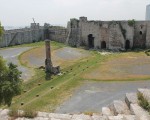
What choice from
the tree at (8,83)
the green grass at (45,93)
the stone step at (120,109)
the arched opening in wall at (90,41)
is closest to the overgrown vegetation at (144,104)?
the stone step at (120,109)

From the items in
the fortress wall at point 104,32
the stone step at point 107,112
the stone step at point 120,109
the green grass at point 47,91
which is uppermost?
the fortress wall at point 104,32

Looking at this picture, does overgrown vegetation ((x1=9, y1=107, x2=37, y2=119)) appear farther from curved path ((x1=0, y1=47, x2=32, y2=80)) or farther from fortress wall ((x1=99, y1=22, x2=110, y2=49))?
fortress wall ((x1=99, y1=22, x2=110, y2=49))

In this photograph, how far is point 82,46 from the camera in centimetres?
5084

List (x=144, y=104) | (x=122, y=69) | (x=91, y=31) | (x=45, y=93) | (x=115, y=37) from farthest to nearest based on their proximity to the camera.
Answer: (x=91, y=31)
(x=115, y=37)
(x=122, y=69)
(x=45, y=93)
(x=144, y=104)

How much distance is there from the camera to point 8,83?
17.0 m

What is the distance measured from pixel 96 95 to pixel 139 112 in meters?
10.1

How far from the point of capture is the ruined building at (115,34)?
46281mm

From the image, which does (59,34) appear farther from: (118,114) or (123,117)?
(123,117)

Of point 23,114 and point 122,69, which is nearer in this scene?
point 23,114

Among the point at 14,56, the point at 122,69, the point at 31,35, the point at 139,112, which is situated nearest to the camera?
the point at 139,112

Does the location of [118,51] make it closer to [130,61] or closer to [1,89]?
[130,61]

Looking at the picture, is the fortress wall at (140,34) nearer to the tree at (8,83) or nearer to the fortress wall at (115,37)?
the fortress wall at (115,37)

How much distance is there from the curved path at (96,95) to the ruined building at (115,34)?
74.9 feet

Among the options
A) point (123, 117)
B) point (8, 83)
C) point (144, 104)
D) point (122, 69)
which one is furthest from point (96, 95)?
point (122, 69)
